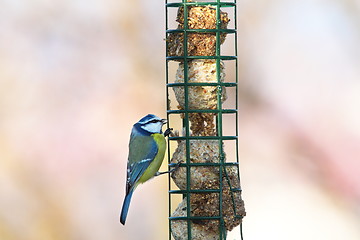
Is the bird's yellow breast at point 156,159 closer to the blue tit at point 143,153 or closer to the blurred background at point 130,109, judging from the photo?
the blue tit at point 143,153

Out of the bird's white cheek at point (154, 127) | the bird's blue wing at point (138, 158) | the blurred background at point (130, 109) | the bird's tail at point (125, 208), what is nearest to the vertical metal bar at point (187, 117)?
the bird's white cheek at point (154, 127)

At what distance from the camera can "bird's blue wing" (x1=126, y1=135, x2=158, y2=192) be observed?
8.53 meters

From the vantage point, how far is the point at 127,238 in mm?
11922

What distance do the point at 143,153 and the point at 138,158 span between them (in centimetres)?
6

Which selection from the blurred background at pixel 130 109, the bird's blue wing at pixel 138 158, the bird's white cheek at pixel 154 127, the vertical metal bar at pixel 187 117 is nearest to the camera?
the vertical metal bar at pixel 187 117

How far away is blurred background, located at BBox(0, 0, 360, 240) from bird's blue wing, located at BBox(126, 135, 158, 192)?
306cm

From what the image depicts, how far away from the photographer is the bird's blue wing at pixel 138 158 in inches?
336

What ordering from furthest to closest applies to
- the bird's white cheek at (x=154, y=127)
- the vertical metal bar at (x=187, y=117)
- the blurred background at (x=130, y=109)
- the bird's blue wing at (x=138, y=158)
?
the blurred background at (x=130, y=109), the bird's blue wing at (x=138, y=158), the bird's white cheek at (x=154, y=127), the vertical metal bar at (x=187, y=117)

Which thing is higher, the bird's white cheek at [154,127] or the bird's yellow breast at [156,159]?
the bird's white cheek at [154,127]

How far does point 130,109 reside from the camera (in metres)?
11.9

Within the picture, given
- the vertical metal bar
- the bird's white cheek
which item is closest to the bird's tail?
the bird's white cheek

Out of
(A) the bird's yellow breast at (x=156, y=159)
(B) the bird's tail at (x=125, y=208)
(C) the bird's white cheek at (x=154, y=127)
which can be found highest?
(C) the bird's white cheek at (x=154, y=127)
